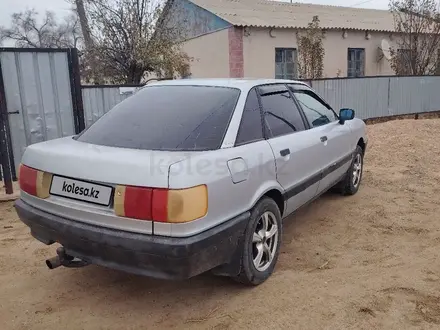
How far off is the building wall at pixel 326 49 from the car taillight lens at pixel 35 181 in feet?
40.1

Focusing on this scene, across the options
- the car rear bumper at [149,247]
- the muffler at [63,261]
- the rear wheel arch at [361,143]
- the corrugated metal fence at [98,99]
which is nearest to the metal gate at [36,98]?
the corrugated metal fence at [98,99]

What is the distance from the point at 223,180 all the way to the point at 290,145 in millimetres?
1050

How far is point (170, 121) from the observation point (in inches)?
117

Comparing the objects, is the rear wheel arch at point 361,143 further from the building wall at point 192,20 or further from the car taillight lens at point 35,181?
the building wall at point 192,20

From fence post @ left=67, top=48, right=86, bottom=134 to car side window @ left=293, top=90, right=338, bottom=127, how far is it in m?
3.24

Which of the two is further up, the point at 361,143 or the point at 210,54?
the point at 210,54

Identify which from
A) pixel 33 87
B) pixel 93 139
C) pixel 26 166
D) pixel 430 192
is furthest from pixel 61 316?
pixel 430 192

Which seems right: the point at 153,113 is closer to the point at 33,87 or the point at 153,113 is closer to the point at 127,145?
the point at 127,145

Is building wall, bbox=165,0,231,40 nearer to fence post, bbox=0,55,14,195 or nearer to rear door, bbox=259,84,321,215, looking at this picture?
fence post, bbox=0,55,14,195

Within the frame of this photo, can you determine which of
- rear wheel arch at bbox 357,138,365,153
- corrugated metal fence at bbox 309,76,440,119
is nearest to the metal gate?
rear wheel arch at bbox 357,138,365,153

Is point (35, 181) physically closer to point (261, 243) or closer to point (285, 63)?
point (261, 243)

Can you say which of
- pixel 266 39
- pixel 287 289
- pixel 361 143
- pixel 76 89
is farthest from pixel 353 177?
pixel 266 39

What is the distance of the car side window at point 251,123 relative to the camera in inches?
116

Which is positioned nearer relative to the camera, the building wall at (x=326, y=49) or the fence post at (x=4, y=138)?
the fence post at (x=4, y=138)
